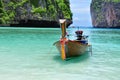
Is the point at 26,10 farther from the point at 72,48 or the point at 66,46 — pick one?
the point at 66,46

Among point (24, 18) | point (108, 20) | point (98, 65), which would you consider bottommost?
point (108, 20)

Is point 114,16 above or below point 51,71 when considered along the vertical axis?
below

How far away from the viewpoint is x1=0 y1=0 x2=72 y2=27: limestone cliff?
88.1m

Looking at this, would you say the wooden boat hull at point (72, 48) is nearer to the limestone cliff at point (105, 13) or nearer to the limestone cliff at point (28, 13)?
the limestone cliff at point (28, 13)

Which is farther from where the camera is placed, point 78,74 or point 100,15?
point 100,15

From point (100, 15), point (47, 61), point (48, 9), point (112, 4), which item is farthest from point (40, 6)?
point (47, 61)

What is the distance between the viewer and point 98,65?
52.2ft

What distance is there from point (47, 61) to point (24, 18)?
234ft

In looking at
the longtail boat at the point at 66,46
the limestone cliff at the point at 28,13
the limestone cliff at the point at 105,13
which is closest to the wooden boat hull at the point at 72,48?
the longtail boat at the point at 66,46

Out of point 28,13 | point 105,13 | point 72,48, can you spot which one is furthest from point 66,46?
point 105,13

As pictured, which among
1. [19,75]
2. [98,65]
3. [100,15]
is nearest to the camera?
[19,75]

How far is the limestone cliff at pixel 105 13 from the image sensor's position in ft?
452

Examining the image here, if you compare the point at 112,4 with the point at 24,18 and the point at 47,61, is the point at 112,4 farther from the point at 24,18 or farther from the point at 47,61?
the point at 47,61

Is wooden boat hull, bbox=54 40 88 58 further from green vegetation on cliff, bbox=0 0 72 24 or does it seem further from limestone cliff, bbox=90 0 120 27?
limestone cliff, bbox=90 0 120 27
